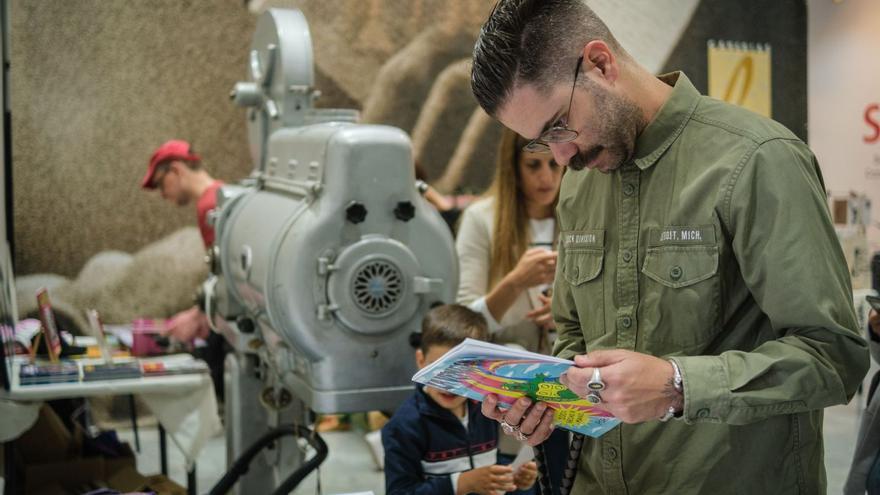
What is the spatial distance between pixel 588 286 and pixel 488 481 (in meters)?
0.83

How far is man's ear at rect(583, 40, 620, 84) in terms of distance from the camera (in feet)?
4.57

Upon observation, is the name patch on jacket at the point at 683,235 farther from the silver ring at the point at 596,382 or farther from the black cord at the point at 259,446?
the black cord at the point at 259,446

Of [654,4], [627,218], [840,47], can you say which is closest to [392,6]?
[654,4]

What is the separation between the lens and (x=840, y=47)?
3.33m

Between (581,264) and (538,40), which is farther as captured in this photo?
(581,264)

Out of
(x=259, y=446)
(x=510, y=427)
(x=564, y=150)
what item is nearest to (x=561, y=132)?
(x=564, y=150)

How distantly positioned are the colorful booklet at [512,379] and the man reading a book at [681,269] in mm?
33

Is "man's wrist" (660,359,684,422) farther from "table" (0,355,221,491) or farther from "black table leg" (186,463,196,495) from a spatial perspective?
"black table leg" (186,463,196,495)

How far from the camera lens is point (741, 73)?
17.0 ft

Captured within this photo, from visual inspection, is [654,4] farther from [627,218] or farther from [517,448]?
[627,218]

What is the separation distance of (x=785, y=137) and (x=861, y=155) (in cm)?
223

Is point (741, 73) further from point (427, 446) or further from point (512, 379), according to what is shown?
point (512, 379)

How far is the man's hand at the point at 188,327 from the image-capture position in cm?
412

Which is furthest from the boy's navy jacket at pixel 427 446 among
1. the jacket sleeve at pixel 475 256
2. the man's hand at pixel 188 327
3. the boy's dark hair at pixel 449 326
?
the man's hand at pixel 188 327
